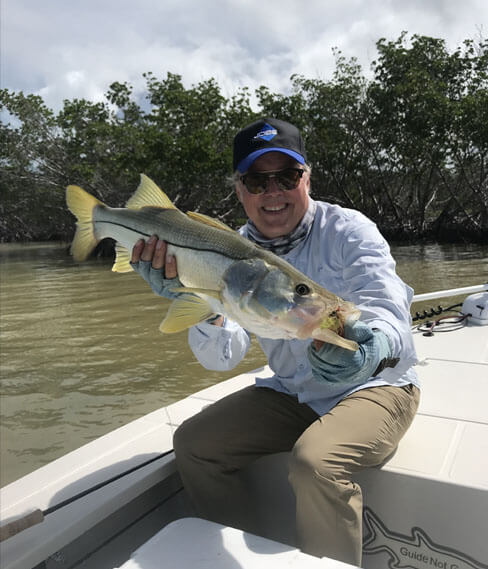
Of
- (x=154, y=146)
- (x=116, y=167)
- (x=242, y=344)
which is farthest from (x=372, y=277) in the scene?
(x=116, y=167)

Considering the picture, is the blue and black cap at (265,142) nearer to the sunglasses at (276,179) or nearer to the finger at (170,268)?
the sunglasses at (276,179)

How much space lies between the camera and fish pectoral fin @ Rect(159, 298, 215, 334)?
5.23 ft

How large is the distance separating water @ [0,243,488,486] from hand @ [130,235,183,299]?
3.42m

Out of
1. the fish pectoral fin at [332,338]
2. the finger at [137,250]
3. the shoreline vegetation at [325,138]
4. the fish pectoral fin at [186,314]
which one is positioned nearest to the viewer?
the fish pectoral fin at [332,338]

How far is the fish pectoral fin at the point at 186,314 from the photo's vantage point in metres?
1.59

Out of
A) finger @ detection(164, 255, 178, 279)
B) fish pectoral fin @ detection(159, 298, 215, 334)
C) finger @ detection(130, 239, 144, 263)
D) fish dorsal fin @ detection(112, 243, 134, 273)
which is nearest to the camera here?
fish pectoral fin @ detection(159, 298, 215, 334)

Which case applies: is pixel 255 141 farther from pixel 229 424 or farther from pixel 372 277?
pixel 229 424

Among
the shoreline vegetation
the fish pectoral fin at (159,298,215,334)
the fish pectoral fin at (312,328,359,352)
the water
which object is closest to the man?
the fish pectoral fin at (159,298,215,334)

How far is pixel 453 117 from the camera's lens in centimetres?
2395

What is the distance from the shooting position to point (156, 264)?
190 centimetres

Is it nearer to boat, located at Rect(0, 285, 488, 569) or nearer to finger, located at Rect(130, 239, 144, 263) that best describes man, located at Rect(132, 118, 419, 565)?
finger, located at Rect(130, 239, 144, 263)

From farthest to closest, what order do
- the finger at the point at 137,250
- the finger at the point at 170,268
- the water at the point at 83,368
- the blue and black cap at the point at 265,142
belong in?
1. the water at the point at 83,368
2. the blue and black cap at the point at 265,142
3. the finger at the point at 137,250
4. the finger at the point at 170,268

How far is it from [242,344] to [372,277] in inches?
31.1

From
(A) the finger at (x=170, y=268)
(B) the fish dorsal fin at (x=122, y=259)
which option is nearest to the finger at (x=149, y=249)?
(A) the finger at (x=170, y=268)
